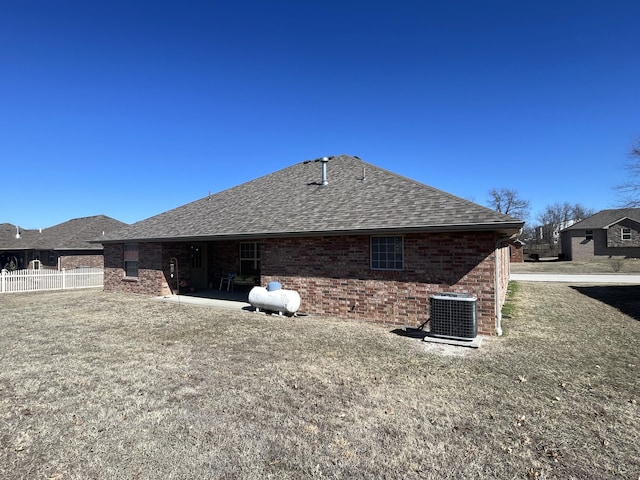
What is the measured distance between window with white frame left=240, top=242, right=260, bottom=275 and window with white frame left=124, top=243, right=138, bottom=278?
488 centimetres

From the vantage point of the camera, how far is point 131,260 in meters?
16.5

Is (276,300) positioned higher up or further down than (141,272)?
further down

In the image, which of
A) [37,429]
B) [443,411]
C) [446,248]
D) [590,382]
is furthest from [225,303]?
[590,382]

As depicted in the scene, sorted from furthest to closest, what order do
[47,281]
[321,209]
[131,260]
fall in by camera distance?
1. [47,281]
2. [131,260]
3. [321,209]

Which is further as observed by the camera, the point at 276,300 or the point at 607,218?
the point at 607,218

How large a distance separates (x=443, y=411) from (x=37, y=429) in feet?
15.5

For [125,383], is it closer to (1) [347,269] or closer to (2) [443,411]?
(2) [443,411]

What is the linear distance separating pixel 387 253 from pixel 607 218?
1659 inches

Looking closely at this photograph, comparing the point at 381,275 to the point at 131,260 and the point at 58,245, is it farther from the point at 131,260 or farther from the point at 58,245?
the point at 58,245

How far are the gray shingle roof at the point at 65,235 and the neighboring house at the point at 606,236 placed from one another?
4636 centimetres

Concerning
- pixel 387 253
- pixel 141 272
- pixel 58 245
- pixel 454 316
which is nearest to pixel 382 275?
pixel 387 253

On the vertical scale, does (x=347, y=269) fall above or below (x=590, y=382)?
above

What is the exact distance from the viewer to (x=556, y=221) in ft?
245

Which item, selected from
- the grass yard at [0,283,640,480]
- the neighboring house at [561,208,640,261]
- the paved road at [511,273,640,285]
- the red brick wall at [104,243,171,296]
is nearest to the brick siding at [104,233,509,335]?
the grass yard at [0,283,640,480]
